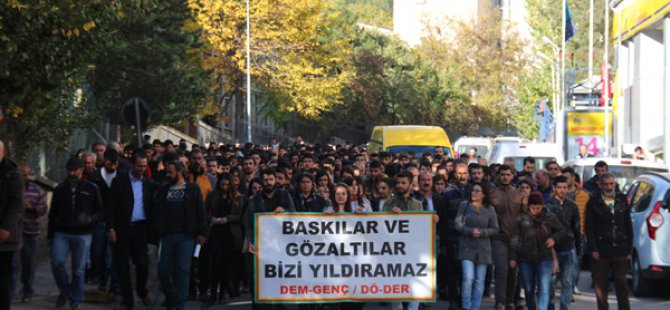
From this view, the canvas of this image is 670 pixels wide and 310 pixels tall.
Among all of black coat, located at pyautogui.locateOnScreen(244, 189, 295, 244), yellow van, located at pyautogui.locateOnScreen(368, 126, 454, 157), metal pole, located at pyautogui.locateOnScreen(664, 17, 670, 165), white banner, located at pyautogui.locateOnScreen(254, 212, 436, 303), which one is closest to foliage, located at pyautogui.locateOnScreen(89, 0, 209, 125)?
yellow van, located at pyautogui.locateOnScreen(368, 126, 454, 157)

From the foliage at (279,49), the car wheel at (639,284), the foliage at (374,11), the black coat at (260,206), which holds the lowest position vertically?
the car wheel at (639,284)

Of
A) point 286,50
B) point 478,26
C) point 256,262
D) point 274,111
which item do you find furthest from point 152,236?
point 478,26

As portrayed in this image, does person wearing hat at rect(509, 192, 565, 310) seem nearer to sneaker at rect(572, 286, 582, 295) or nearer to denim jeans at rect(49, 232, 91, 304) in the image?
sneaker at rect(572, 286, 582, 295)

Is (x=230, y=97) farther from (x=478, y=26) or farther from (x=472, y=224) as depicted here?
(x=472, y=224)

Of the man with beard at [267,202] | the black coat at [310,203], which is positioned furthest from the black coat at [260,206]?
the black coat at [310,203]

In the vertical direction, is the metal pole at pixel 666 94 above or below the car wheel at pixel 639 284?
above

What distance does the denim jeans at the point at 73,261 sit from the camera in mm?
12992

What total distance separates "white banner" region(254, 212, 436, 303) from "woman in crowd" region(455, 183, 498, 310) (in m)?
0.55

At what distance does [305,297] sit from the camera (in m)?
12.7

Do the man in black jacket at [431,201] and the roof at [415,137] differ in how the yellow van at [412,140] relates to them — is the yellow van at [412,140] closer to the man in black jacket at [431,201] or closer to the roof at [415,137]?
the roof at [415,137]

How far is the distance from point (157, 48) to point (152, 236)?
1789 cm

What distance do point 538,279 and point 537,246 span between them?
34cm

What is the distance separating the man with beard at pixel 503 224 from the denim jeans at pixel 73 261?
427 cm

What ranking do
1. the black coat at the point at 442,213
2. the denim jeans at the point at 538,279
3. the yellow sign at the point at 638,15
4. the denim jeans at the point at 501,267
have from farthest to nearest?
the yellow sign at the point at 638,15, the black coat at the point at 442,213, the denim jeans at the point at 501,267, the denim jeans at the point at 538,279
